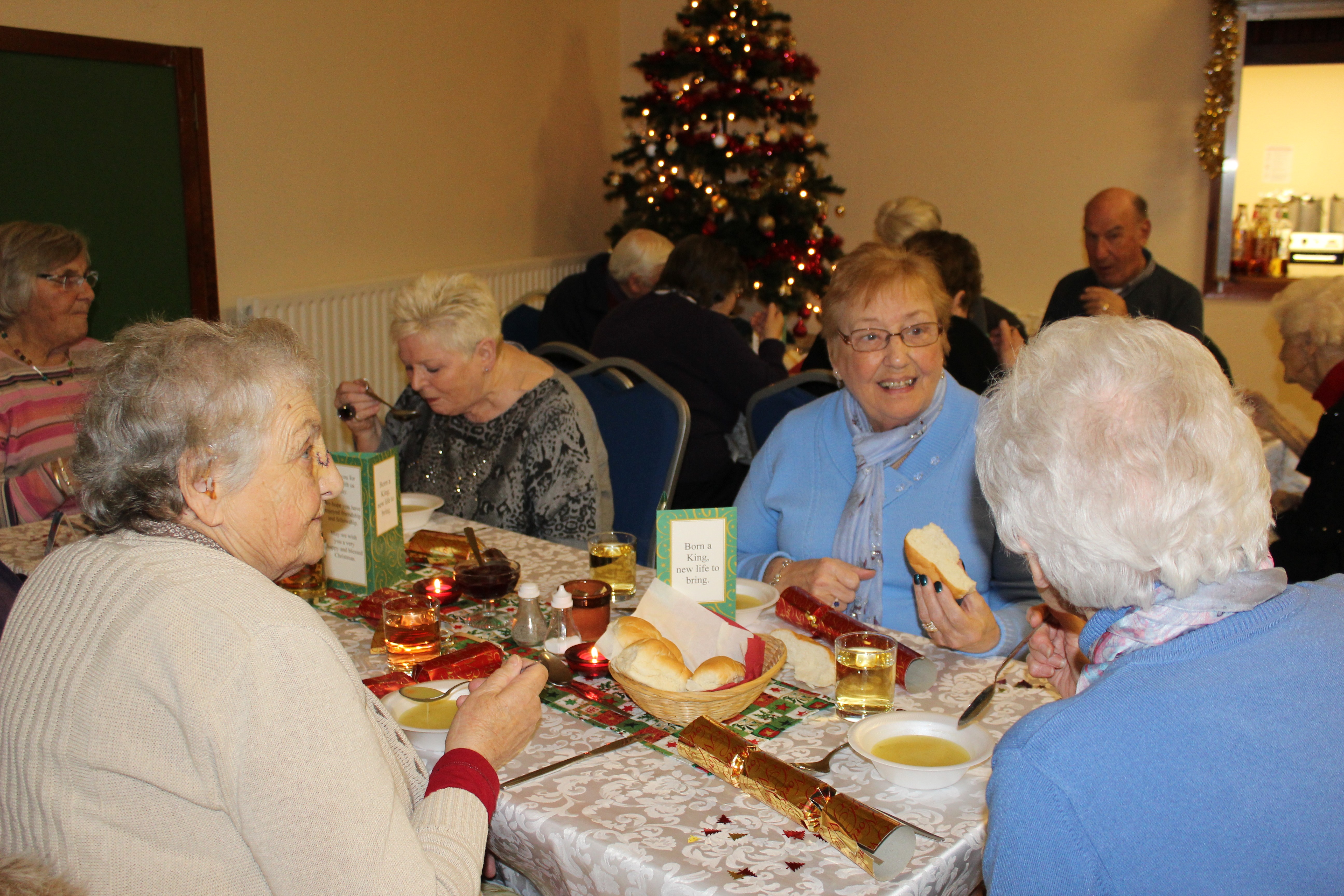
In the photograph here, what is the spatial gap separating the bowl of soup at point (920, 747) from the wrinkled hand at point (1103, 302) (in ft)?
11.6

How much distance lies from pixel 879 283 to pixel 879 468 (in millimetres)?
404

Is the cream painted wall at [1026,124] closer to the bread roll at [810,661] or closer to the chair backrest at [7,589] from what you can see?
the bread roll at [810,661]

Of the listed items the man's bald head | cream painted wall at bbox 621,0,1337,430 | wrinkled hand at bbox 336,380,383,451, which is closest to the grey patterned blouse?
wrinkled hand at bbox 336,380,383,451

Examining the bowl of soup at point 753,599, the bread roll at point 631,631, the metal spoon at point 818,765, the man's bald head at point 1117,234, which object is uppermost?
the man's bald head at point 1117,234

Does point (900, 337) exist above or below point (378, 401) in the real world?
above

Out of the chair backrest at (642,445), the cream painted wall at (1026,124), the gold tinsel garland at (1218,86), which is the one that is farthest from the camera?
the cream painted wall at (1026,124)

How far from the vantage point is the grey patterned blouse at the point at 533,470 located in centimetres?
269

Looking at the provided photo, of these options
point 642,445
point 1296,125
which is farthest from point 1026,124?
point 642,445

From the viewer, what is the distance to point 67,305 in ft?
10.3

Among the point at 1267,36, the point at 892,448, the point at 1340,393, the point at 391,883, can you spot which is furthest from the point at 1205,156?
the point at 391,883

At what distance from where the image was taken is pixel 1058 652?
5.21ft

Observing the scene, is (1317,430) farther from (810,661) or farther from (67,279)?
(67,279)

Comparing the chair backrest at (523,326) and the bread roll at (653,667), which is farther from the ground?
the chair backrest at (523,326)

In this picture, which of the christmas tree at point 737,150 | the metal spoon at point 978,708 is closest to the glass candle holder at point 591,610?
the metal spoon at point 978,708
